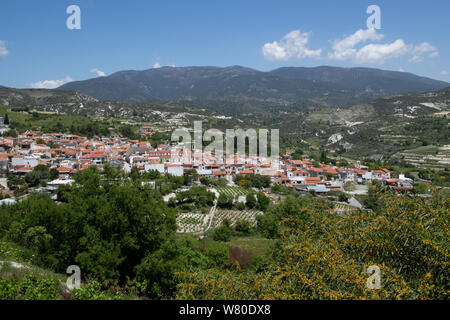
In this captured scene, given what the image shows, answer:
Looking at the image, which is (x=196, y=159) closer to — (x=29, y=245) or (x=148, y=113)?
(x=29, y=245)

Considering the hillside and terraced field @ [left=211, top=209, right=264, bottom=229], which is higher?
the hillside

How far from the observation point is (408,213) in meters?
4.10

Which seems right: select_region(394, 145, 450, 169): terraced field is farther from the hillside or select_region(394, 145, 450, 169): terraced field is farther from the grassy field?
the grassy field

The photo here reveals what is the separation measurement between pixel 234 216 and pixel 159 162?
17338 millimetres

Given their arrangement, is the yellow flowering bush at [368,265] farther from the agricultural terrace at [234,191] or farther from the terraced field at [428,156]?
the terraced field at [428,156]

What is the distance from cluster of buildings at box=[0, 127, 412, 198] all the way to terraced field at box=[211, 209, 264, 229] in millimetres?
11194

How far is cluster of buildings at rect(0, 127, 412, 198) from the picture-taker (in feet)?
120

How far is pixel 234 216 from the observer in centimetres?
2695

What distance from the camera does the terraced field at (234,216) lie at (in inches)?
982

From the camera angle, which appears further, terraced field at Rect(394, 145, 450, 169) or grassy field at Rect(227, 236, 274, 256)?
terraced field at Rect(394, 145, 450, 169)

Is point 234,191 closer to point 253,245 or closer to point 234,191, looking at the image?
point 234,191

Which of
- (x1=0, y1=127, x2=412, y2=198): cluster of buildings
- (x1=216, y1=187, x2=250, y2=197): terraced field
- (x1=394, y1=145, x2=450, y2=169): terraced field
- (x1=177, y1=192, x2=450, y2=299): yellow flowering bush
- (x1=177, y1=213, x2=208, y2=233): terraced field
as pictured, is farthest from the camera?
(x1=394, y1=145, x2=450, y2=169): terraced field

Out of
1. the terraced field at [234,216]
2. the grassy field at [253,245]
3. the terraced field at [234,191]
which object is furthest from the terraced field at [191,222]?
the terraced field at [234,191]

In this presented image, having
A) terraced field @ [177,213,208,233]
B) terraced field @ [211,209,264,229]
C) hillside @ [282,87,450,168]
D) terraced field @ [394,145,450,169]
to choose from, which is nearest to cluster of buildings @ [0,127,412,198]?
terraced field @ [211,209,264,229]
